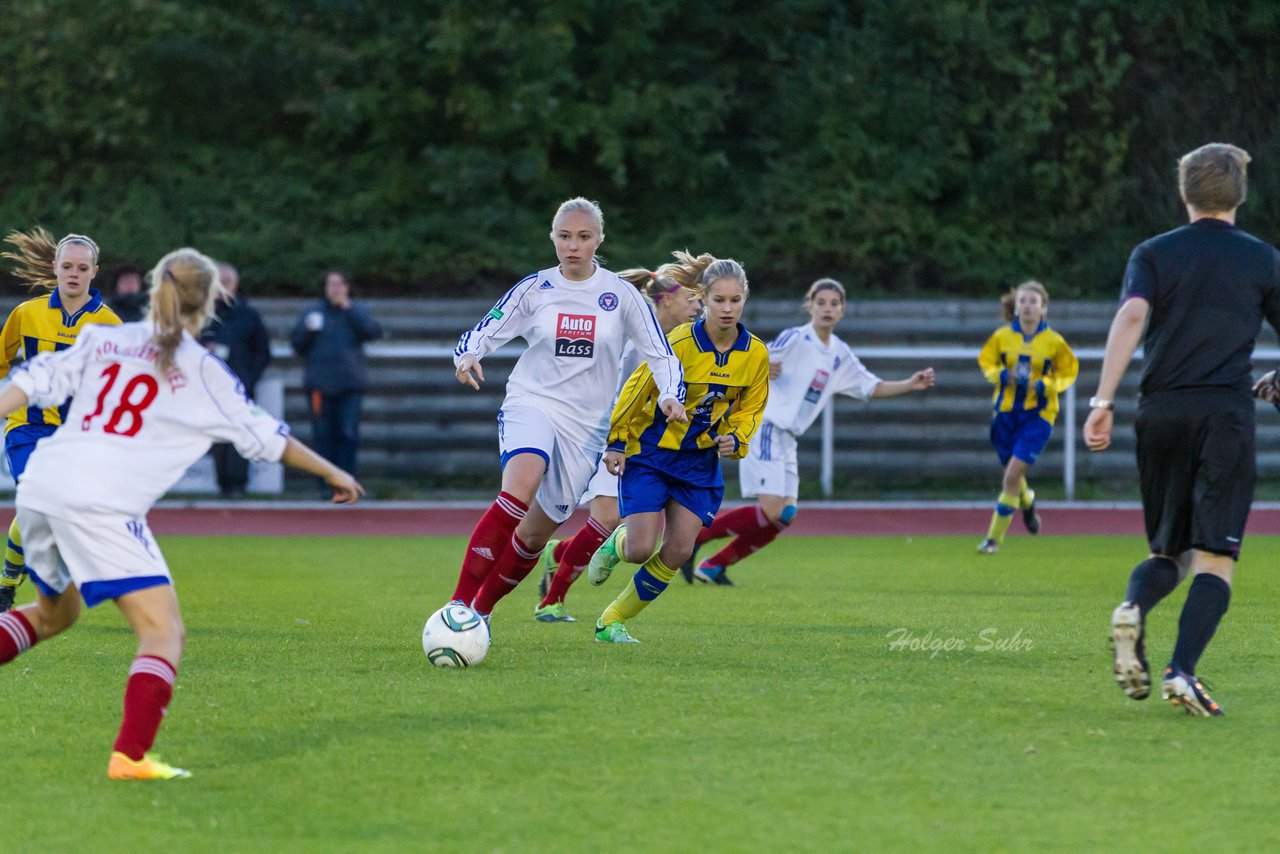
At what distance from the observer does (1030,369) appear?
1366cm

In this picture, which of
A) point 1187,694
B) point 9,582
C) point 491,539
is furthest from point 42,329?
point 1187,694

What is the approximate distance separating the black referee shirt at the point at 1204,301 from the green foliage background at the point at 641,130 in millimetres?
15543

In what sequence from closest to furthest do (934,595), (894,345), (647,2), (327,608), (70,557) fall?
(70,557)
(327,608)
(934,595)
(894,345)
(647,2)

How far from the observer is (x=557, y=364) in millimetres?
7621

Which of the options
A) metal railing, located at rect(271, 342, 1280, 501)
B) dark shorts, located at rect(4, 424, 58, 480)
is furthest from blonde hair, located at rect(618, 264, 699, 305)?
metal railing, located at rect(271, 342, 1280, 501)

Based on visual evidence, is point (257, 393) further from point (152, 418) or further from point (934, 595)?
point (152, 418)

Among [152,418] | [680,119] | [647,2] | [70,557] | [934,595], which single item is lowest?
[934,595]

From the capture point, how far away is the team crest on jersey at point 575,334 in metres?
7.57

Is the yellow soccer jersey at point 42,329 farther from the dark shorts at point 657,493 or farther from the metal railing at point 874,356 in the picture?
the metal railing at point 874,356

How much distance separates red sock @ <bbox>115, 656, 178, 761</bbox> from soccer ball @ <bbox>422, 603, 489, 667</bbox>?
211cm

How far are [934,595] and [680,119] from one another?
12509mm

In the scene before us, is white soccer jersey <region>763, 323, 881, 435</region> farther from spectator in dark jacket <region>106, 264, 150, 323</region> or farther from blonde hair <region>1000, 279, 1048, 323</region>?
spectator in dark jacket <region>106, 264, 150, 323</region>

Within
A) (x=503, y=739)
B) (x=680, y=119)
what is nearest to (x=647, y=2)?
(x=680, y=119)

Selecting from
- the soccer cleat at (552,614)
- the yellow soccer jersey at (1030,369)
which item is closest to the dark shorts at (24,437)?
the soccer cleat at (552,614)
